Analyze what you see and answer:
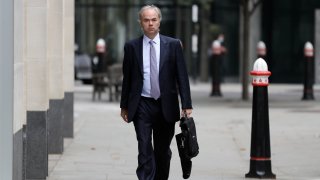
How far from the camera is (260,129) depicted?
12.3 meters

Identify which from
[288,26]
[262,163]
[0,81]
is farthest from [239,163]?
[288,26]

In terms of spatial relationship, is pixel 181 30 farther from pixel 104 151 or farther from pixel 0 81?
pixel 0 81

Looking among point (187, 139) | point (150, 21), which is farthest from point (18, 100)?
point (187, 139)

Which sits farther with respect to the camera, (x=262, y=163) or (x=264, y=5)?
(x=264, y=5)

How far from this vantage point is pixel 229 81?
39.7 metres

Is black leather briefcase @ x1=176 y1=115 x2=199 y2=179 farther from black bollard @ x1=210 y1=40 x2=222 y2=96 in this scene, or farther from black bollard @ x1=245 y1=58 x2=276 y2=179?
black bollard @ x1=210 y1=40 x2=222 y2=96

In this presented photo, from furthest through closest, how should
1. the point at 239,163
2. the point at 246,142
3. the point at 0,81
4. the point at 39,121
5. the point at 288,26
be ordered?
the point at 288,26, the point at 246,142, the point at 239,163, the point at 39,121, the point at 0,81

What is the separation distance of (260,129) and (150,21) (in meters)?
2.92

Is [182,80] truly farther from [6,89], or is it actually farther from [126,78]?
[6,89]

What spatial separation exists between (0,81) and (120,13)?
105 ft

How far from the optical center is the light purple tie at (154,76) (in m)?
9.96

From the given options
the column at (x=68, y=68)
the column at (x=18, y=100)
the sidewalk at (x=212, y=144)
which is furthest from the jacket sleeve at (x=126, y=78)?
the column at (x=68, y=68)

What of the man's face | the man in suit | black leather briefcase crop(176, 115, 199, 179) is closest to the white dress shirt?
the man in suit

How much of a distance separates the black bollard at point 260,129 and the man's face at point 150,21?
8.52 ft
